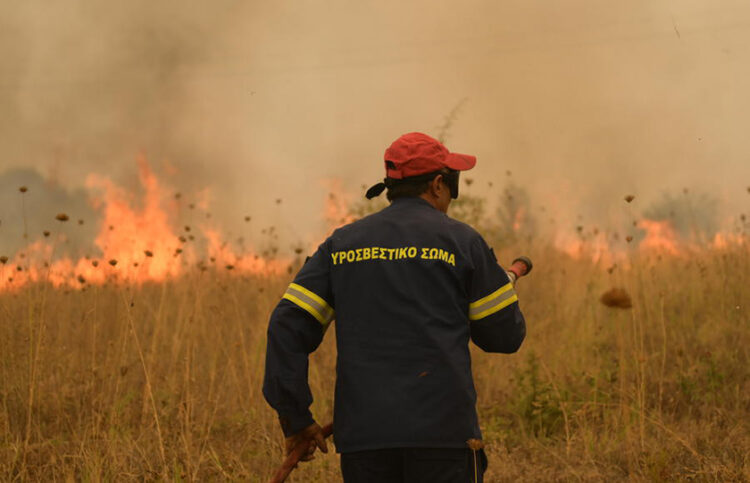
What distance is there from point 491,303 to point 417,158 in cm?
63

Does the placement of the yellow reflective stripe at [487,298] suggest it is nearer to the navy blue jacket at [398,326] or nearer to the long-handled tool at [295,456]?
the navy blue jacket at [398,326]

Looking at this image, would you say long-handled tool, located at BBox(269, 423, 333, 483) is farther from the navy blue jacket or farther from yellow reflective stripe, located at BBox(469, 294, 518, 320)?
yellow reflective stripe, located at BBox(469, 294, 518, 320)

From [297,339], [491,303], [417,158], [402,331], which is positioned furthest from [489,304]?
[297,339]

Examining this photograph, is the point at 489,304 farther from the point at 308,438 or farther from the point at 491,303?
the point at 308,438

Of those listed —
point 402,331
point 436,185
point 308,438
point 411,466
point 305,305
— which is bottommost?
point 411,466

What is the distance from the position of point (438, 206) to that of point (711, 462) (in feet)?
10.3

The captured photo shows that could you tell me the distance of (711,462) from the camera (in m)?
5.09

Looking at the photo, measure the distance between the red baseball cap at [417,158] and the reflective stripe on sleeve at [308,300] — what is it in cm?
57

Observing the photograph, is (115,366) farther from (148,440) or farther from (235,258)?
(235,258)

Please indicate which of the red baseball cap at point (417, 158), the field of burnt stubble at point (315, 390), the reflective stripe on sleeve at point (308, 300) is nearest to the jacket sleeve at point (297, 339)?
the reflective stripe on sleeve at point (308, 300)

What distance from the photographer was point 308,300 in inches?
118

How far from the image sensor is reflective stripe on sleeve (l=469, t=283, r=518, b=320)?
9.62ft

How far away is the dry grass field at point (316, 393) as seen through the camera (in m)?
5.15

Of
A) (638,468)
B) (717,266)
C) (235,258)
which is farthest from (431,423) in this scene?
(717,266)
